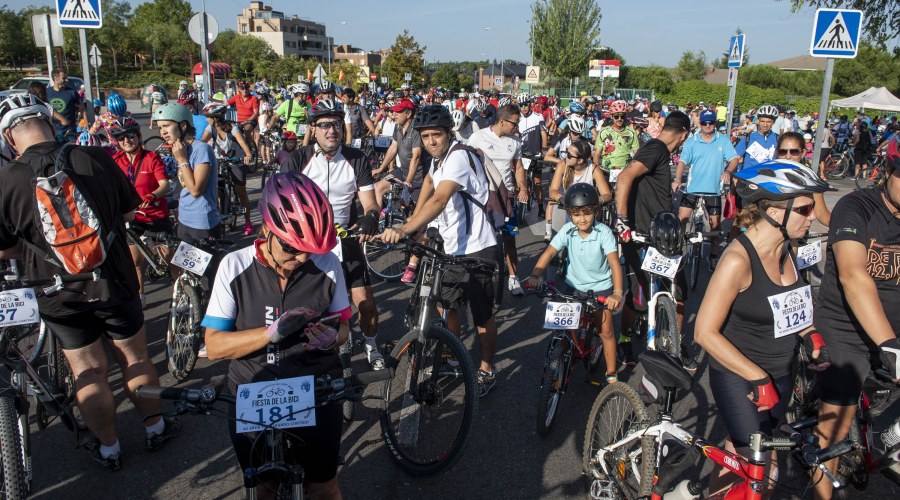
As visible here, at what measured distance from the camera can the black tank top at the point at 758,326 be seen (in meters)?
2.60

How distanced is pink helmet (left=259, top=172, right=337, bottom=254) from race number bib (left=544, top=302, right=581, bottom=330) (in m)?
2.00

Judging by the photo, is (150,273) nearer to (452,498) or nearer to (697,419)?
(452,498)

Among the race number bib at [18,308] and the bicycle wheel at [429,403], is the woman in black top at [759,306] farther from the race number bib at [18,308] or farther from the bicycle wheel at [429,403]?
the race number bib at [18,308]

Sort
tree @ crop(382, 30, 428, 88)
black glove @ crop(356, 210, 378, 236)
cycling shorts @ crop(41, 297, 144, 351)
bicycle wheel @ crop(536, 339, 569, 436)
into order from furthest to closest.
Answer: tree @ crop(382, 30, 428, 88)
bicycle wheel @ crop(536, 339, 569, 436)
black glove @ crop(356, 210, 378, 236)
cycling shorts @ crop(41, 297, 144, 351)

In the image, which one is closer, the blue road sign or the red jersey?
the red jersey

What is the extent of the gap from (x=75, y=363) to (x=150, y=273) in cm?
336

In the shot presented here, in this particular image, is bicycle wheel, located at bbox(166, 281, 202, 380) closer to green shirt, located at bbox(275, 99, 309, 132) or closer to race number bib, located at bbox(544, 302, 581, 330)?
race number bib, located at bbox(544, 302, 581, 330)

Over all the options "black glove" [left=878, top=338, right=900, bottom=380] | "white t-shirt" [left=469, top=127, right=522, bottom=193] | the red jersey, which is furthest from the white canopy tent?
the red jersey

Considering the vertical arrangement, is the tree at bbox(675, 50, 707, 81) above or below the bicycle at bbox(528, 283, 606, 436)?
above

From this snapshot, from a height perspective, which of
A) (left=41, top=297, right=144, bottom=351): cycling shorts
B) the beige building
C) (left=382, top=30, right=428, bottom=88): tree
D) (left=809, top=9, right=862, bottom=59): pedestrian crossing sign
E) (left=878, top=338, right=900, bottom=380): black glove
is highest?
the beige building

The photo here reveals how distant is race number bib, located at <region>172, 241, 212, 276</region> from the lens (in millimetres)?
4484

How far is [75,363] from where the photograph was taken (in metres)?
3.29

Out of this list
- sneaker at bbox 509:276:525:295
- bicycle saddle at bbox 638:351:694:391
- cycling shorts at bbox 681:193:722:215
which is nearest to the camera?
bicycle saddle at bbox 638:351:694:391

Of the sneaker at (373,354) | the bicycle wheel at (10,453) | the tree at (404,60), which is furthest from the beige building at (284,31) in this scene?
the bicycle wheel at (10,453)
